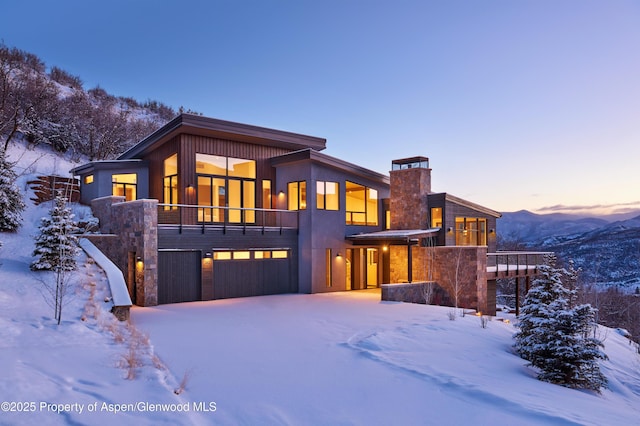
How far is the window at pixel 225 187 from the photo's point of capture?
17172 millimetres

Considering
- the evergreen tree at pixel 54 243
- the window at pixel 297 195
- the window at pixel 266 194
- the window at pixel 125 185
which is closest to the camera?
the evergreen tree at pixel 54 243

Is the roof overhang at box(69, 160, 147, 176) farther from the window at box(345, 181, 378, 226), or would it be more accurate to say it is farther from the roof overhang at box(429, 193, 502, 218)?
the roof overhang at box(429, 193, 502, 218)

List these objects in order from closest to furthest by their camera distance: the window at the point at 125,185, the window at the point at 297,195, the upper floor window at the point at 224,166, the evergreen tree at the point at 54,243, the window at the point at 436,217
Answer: the evergreen tree at the point at 54,243 → the upper floor window at the point at 224,166 → the window at the point at 297,195 → the window at the point at 436,217 → the window at the point at 125,185

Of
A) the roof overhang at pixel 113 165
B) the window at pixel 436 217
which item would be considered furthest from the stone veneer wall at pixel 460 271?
the roof overhang at pixel 113 165

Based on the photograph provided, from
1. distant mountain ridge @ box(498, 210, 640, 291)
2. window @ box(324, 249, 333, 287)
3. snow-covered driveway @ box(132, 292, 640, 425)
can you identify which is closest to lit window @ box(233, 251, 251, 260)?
window @ box(324, 249, 333, 287)

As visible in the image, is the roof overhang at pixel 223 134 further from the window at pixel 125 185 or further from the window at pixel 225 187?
the window at pixel 125 185

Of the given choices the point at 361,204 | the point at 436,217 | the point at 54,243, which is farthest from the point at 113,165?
the point at 436,217

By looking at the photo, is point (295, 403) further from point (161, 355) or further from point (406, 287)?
point (406, 287)

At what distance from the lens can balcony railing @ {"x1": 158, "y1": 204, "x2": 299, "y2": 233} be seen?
Answer: 1501cm

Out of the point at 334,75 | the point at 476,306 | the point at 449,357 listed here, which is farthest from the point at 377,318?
the point at 334,75

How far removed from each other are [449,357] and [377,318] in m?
4.00

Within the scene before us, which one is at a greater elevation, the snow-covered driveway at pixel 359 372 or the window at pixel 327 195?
the window at pixel 327 195

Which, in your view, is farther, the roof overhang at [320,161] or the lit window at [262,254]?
the roof overhang at [320,161]

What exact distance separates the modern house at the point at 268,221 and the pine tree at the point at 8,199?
8.22 ft
